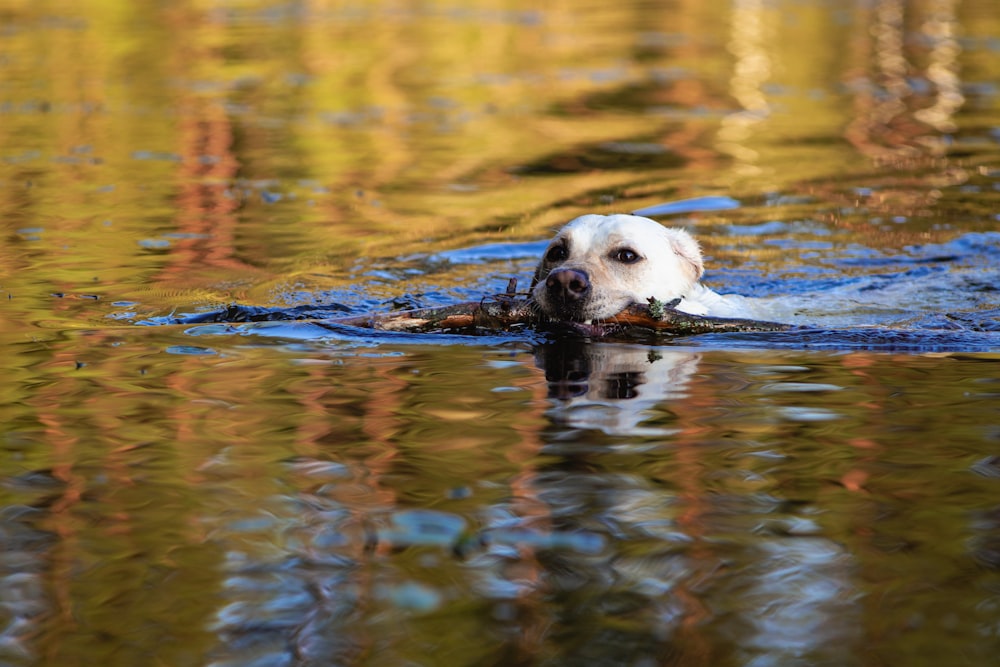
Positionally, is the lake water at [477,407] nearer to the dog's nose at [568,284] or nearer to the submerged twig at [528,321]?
the submerged twig at [528,321]

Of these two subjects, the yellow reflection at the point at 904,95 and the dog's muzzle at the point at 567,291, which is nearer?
the dog's muzzle at the point at 567,291

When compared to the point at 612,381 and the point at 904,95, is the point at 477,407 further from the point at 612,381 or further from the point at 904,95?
Answer: the point at 904,95

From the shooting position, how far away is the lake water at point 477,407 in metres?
3.54

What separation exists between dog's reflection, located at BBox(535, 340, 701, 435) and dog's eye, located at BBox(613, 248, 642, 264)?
55 cm

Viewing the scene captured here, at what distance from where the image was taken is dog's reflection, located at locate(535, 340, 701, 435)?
5.31 m

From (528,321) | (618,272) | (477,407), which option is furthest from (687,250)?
(477,407)

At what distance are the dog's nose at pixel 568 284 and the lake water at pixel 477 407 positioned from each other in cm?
42

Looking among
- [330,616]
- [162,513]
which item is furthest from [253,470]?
[330,616]

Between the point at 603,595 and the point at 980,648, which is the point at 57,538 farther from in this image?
the point at 980,648

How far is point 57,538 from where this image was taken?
411 cm

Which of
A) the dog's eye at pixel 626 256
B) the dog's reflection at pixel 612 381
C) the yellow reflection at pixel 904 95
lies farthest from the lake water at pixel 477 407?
the dog's eye at pixel 626 256

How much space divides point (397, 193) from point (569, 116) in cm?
454

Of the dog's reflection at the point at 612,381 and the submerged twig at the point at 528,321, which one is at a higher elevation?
the submerged twig at the point at 528,321

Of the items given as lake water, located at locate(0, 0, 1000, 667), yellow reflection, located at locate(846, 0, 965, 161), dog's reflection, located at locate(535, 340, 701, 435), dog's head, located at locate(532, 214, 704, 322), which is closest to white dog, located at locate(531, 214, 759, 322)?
dog's head, located at locate(532, 214, 704, 322)
